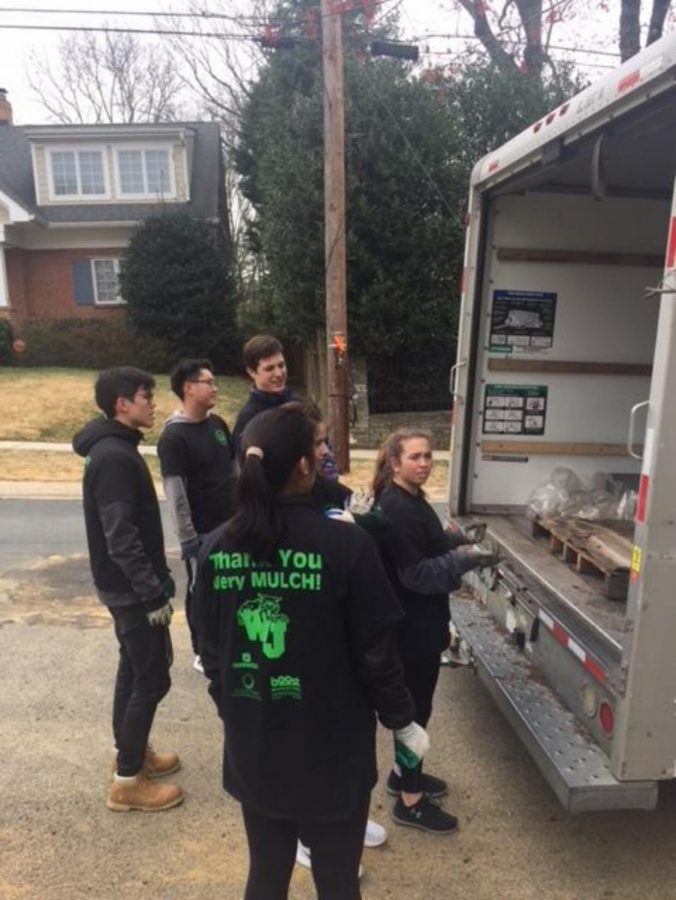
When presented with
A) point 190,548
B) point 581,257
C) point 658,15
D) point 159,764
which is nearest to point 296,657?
point 159,764

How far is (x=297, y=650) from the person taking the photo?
1812 millimetres

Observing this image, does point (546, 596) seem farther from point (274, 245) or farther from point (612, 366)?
point (274, 245)

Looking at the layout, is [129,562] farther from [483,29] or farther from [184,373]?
[483,29]

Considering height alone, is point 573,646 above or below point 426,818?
above

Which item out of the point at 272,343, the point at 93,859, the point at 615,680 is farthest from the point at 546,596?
the point at 93,859

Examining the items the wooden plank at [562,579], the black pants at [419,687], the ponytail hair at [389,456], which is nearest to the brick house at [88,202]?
the wooden plank at [562,579]

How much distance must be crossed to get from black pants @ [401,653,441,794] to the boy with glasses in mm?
1207

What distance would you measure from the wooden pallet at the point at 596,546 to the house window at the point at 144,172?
22313 mm

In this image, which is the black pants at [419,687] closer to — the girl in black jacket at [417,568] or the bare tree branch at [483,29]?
the girl in black jacket at [417,568]

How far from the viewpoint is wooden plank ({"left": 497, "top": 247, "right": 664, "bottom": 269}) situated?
13.4ft

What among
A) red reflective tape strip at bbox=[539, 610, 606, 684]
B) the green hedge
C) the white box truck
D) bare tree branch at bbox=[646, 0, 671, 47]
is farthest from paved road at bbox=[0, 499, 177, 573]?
bare tree branch at bbox=[646, 0, 671, 47]

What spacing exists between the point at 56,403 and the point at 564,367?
511 inches

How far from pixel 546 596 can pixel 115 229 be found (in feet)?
74.0

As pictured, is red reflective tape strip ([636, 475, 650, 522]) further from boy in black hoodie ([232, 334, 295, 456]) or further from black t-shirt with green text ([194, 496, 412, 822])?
boy in black hoodie ([232, 334, 295, 456])
